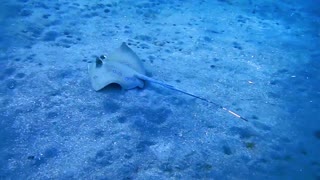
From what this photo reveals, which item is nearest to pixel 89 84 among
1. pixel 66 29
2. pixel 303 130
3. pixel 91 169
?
pixel 91 169

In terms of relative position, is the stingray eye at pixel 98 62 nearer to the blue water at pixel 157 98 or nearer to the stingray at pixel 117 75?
the stingray at pixel 117 75

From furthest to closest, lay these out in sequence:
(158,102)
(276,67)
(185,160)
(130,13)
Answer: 1. (130,13)
2. (276,67)
3. (158,102)
4. (185,160)

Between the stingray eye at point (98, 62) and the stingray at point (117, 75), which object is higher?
the stingray eye at point (98, 62)

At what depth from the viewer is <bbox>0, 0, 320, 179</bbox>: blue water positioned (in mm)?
2811

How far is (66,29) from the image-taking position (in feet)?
16.3

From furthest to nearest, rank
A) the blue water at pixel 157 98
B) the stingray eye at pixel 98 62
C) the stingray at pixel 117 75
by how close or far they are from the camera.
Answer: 1. the stingray eye at pixel 98 62
2. the stingray at pixel 117 75
3. the blue water at pixel 157 98

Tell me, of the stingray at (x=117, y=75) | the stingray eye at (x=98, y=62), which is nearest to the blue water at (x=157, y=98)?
the stingray at (x=117, y=75)

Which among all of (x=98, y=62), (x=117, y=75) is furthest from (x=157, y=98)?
(x=98, y=62)

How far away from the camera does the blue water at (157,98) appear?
2811 millimetres

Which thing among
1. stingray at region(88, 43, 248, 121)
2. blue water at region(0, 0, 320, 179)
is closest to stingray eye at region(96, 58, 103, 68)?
stingray at region(88, 43, 248, 121)

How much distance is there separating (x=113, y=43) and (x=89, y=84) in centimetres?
131

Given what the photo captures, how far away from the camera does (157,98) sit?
12.1 ft

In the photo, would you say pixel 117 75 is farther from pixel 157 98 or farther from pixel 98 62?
pixel 157 98

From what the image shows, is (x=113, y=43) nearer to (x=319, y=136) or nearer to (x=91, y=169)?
(x=91, y=169)
